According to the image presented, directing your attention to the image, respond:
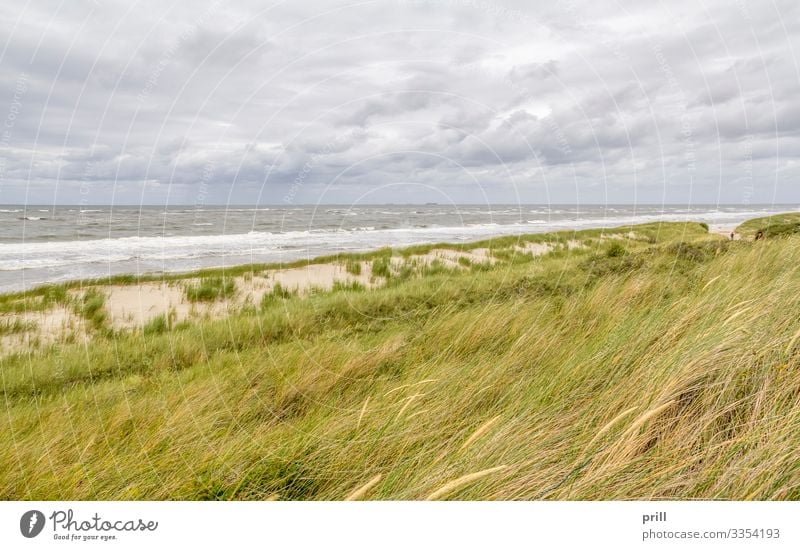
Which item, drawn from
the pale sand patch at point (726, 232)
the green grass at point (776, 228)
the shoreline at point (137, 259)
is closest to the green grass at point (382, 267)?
the shoreline at point (137, 259)

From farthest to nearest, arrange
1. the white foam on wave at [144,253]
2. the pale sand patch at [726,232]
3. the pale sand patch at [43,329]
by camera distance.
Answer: the pale sand patch at [726,232] < the white foam on wave at [144,253] < the pale sand patch at [43,329]

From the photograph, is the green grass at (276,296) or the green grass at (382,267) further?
the green grass at (382,267)

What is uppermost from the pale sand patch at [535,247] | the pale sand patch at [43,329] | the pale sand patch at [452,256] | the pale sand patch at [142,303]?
the pale sand patch at [535,247]

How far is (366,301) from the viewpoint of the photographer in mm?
8789

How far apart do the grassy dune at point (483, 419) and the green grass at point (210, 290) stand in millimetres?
7479

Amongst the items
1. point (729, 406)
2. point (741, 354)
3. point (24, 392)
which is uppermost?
point (741, 354)

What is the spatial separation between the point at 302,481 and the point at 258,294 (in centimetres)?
1106

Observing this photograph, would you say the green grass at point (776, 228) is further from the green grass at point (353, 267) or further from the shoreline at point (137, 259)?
the shoreline at point (137, 259)

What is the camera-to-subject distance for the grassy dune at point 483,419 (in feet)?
6.37

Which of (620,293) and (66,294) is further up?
(620,293)

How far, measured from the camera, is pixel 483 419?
7.94 feet

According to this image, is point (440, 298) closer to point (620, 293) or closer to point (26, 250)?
point (620, 293)
